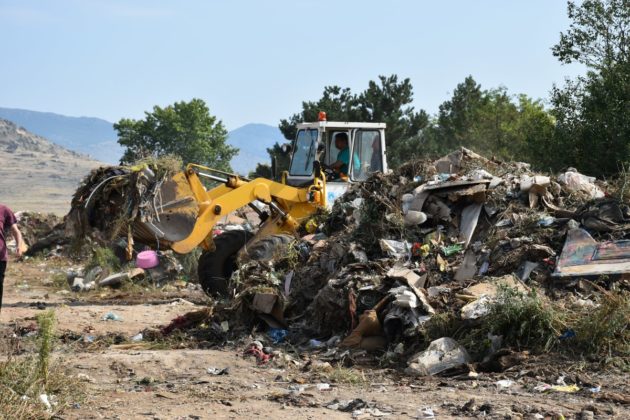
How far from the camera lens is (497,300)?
A: 7645 millimetres

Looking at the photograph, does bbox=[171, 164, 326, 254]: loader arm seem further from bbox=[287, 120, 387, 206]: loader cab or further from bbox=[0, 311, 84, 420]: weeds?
bbox=[0, 311, 84, 420]: weeds

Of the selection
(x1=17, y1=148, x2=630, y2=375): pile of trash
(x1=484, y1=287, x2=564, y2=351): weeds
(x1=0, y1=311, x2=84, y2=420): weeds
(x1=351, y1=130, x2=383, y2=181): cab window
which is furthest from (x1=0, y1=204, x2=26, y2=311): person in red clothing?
(x1=351, y1=130, x2=383, y2=181): cab window

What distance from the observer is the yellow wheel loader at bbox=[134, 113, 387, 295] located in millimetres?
11281

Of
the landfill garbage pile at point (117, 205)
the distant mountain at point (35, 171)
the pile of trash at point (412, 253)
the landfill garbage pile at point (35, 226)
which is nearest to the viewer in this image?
the pile of trash at point (412, 253)

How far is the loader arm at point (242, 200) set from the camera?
11.5 meters

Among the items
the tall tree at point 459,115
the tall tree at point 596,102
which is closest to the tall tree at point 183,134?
the tall tree at point 459,115

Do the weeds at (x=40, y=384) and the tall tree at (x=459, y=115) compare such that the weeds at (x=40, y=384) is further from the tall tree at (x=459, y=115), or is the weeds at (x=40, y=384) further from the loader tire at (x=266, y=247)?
the tall tree at (x=459, y=115)

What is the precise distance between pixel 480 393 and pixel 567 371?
805 millimetres

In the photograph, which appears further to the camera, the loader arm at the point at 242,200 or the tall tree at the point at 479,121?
the tall tree at the point at 479,121

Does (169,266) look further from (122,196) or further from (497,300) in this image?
(497,300)

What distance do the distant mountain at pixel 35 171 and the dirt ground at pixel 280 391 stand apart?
73.5 metres

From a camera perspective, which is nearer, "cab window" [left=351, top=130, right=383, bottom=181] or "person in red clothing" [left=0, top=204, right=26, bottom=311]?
"person in red clothing" [left=0, top=204, right=26, bottom=311]

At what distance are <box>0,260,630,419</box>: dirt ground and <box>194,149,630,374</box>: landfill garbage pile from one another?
448mm

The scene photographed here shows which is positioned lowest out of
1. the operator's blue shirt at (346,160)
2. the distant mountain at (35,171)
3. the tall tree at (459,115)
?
the distant mountain at (35,171)
